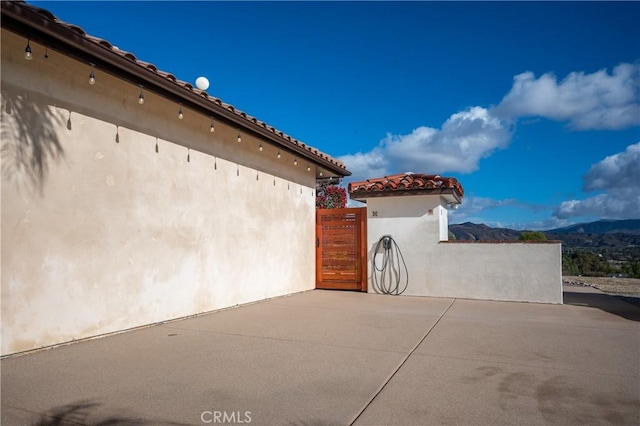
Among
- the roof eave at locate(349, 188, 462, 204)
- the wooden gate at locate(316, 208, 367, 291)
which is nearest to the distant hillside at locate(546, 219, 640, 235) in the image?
the roof eave at locate(349, 188, 462, 204)

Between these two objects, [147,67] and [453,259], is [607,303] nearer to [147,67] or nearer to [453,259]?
[453,259]

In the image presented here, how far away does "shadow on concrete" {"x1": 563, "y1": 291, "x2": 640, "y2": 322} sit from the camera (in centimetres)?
844

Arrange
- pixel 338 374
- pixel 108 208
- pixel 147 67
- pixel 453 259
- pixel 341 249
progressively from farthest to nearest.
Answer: pixel 341 249 → pixel 453 259 → pixel 108 208 → pixel 147 67 → pixel 338 374

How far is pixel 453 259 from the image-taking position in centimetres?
1088

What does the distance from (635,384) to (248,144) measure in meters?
8.03

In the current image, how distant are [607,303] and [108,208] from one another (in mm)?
11083

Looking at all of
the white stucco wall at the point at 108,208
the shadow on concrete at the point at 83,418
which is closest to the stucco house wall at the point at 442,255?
the white stucco wall at the point at 108,208

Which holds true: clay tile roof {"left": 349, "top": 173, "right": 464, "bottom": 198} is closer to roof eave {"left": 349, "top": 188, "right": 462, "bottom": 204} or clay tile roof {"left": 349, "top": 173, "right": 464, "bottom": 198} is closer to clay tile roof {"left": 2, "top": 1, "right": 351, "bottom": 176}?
roof eave {"left": 349, "top": 188, "right": 462, "bottom": 204}

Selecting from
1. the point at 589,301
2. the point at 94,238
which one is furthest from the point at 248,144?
the point at 589,301

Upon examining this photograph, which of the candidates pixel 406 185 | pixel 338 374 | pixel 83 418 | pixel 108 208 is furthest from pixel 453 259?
pixel 83 418

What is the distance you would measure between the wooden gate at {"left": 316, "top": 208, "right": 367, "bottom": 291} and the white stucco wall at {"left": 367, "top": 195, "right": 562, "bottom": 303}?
308 mm

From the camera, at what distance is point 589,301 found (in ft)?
33.6

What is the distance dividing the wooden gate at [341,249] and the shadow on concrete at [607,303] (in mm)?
5329

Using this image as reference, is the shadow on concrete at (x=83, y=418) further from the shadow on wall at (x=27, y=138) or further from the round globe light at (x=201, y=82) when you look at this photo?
the round globe light at (x=201, y=82)
